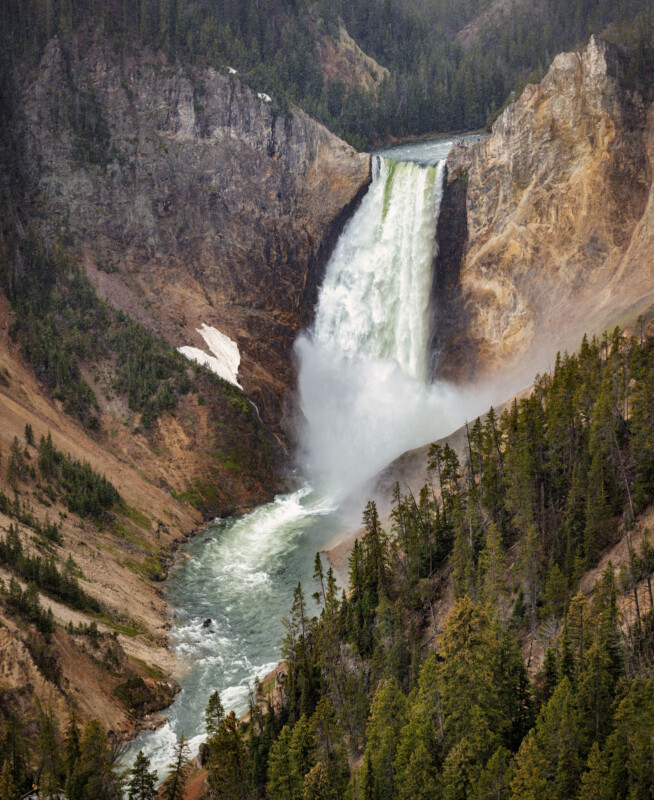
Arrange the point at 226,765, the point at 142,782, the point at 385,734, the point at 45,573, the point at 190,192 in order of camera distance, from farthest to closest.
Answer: the point at 190,192 → the point at 45,573 → the point at 226,765 → the point at 142,782 → the point at 385,734

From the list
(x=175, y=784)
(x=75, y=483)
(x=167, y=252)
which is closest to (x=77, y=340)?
(x=167, y=252)

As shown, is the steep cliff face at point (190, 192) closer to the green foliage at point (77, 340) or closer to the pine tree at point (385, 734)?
the green foliage at point (77, 340)

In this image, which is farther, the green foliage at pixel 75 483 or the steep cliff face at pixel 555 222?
the steep cliff face at pixel 555 222

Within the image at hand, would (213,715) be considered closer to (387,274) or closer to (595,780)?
(595,780)

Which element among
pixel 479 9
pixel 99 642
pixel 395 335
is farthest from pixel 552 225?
pixel 479 9

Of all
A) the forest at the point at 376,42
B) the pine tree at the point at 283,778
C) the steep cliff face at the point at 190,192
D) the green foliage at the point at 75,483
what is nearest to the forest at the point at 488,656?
the pine tree at the point at 283,778

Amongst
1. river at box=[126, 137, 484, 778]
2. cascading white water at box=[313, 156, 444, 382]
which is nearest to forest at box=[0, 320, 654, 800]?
river at box=[126, 137, 484, 778]

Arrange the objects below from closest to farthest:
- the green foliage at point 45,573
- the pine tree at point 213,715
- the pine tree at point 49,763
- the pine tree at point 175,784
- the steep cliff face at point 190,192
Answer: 1. the pine tree at point 49,763
2. the pine tree at point 175,784
3. the pine tree at point 213,715
4. the green foliage at point 45,573
5. the steep cliff face at point 190,192
